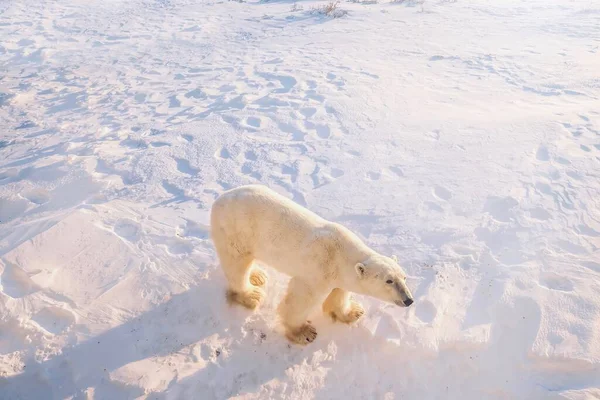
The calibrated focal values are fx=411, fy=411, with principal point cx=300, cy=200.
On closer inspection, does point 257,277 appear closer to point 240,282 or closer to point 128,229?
point 240,282

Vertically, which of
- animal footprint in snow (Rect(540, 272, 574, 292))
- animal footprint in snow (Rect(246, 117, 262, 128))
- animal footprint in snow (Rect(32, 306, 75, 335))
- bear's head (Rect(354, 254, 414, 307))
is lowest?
animal footprint in snow (Rect(32, 306, 75, 335))

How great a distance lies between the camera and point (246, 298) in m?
3.70

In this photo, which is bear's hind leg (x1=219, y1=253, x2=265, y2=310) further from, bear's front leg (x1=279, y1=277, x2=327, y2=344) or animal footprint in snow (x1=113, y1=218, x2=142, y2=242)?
animal footprint in snow (x1=113, y1=218, x2=142, y2=242)

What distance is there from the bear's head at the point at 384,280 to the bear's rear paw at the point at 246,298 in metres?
1.08

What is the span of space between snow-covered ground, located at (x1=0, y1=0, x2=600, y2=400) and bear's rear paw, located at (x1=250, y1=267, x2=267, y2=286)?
0.44 feet

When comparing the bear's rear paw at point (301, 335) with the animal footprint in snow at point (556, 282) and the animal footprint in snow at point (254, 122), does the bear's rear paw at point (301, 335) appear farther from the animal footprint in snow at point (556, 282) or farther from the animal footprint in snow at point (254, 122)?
the animal footprint in snow at point (254, 122)

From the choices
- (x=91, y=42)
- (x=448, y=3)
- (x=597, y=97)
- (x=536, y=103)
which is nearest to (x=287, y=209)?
(x=536, y=103)

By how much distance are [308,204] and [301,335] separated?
1817 millimetres

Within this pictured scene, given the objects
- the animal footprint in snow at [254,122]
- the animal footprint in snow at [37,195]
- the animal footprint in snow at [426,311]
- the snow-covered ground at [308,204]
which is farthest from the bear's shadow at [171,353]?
the animal footprint in snow at [254,122]

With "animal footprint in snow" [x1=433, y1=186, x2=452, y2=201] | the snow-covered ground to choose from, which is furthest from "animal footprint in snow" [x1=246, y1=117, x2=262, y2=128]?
"animal footprint in snow" [x1=433, y1=186, x2=452, y2=201]

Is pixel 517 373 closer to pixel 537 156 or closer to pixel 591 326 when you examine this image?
pixel 591 326

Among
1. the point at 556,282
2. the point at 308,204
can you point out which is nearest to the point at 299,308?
the point at 308,204

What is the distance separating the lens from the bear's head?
307 cm

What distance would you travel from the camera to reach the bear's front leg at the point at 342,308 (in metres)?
3.57
